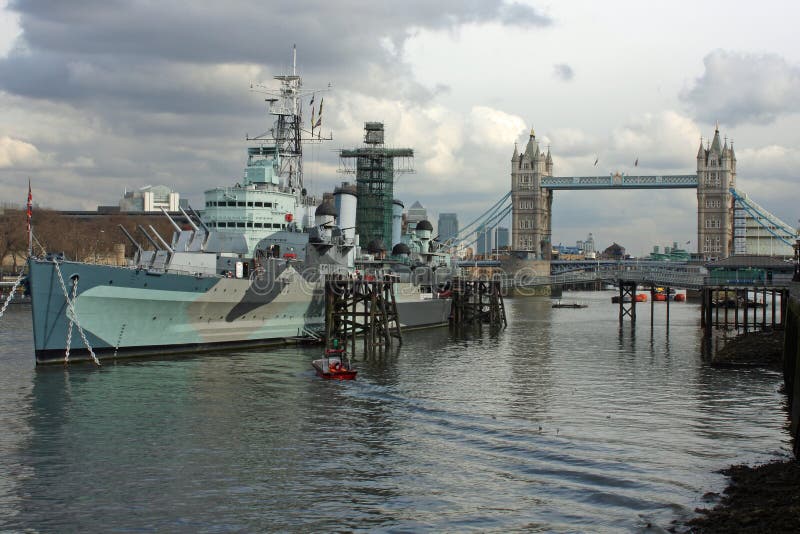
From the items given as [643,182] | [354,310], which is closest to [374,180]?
[354,310]

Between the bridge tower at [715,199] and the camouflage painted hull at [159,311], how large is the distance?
5443 inches

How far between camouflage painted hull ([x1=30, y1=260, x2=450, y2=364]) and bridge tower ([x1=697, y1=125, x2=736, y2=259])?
138253mm

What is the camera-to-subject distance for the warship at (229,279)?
95.1 feet

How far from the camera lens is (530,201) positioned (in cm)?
17800

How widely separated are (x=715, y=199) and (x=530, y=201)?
38.3 m

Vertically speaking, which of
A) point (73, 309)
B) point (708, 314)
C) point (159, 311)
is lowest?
point (708, 314)

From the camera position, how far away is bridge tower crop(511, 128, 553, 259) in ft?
575

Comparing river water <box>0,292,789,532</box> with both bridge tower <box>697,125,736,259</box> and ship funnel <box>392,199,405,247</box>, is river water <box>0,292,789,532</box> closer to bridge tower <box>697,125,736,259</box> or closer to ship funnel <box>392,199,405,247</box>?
ship funnel <box>392,199,405,247</box>

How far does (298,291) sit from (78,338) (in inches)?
465

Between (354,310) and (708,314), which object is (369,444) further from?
(708,314)

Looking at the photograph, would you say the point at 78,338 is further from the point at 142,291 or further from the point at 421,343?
the point at 421,343

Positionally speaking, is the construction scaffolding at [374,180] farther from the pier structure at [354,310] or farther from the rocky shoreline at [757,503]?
the rocky shoreline at [757,503]

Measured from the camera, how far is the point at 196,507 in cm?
1453

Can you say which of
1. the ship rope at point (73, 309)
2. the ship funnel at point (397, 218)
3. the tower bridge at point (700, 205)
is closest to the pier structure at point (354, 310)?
the ship rope at point (73, 309)
